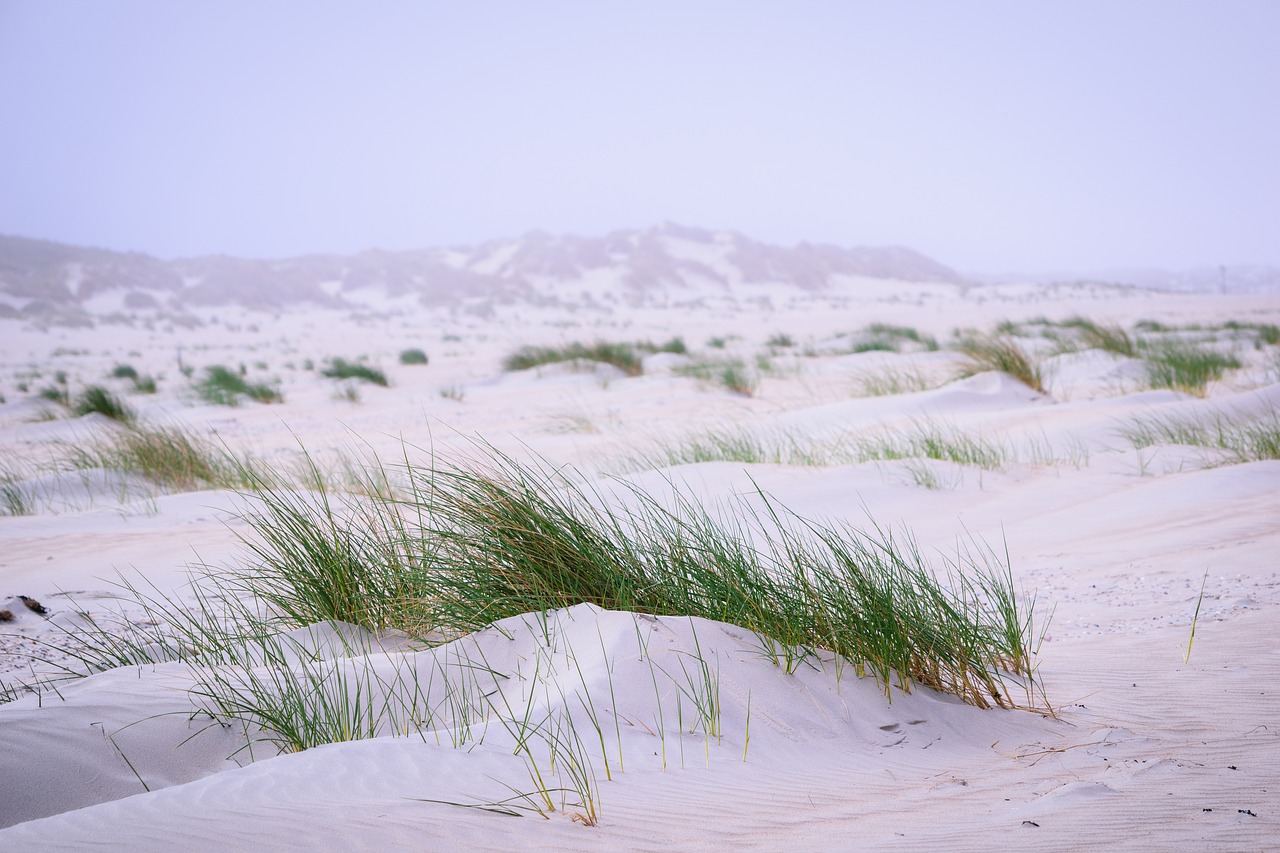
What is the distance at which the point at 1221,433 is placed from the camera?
5828 millimetres

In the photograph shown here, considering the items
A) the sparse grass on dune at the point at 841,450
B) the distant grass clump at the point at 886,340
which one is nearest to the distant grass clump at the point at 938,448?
the sparse grass on dune at the point at 841,450

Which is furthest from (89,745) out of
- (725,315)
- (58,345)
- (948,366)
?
(725,315)

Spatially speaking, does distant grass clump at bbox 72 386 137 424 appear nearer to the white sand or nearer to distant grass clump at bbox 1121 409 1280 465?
the white sand

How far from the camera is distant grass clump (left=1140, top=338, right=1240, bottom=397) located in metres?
8.95

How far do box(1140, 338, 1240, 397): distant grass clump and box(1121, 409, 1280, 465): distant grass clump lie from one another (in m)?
1.79

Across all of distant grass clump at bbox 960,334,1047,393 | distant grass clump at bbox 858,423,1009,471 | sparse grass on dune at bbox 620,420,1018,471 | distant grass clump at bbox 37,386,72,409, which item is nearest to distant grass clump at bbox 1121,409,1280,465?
sparse grass on dune at bbox 620,420,1018,471

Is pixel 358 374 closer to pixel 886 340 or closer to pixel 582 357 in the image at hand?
pixel 582 357

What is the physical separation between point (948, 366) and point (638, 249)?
170ft

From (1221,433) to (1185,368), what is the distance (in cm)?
407

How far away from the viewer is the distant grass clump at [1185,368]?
29.4 feet

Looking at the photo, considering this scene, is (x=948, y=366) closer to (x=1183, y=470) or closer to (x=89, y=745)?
(x=1183, y=470)

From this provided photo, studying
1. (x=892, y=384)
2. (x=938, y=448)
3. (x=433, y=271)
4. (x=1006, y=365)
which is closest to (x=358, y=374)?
(x=892, y=384)

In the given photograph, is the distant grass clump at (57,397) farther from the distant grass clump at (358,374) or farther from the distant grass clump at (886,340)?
the distant grass clump at (886,340)

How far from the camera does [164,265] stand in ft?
173
